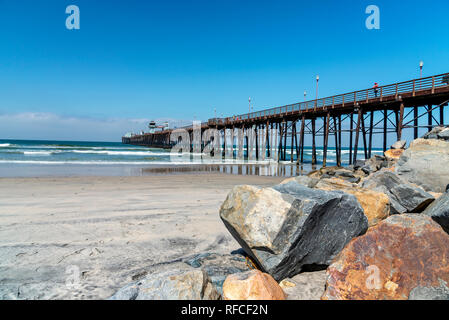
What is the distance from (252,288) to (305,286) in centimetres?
82

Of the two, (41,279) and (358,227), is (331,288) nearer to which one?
(358,227)

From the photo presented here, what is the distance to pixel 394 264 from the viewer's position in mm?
2799

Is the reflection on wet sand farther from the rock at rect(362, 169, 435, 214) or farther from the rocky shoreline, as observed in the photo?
the rocky shoreline

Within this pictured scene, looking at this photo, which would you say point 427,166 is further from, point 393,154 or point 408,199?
point 393,154

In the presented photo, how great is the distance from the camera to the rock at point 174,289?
2393mm

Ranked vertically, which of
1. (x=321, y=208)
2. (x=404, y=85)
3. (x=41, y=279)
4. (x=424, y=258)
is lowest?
(x=41, y=279)

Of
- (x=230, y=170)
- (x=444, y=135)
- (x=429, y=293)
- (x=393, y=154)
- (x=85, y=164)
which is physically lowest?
(x=230, y=170)

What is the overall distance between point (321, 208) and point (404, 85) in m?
18.3

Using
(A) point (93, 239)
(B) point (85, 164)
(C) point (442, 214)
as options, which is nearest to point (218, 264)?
(A) point (93, 239)

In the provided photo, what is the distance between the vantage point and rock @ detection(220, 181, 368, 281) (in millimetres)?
2914

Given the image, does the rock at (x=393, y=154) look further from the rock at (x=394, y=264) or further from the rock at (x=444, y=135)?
the rock at (x=394, y=264)
